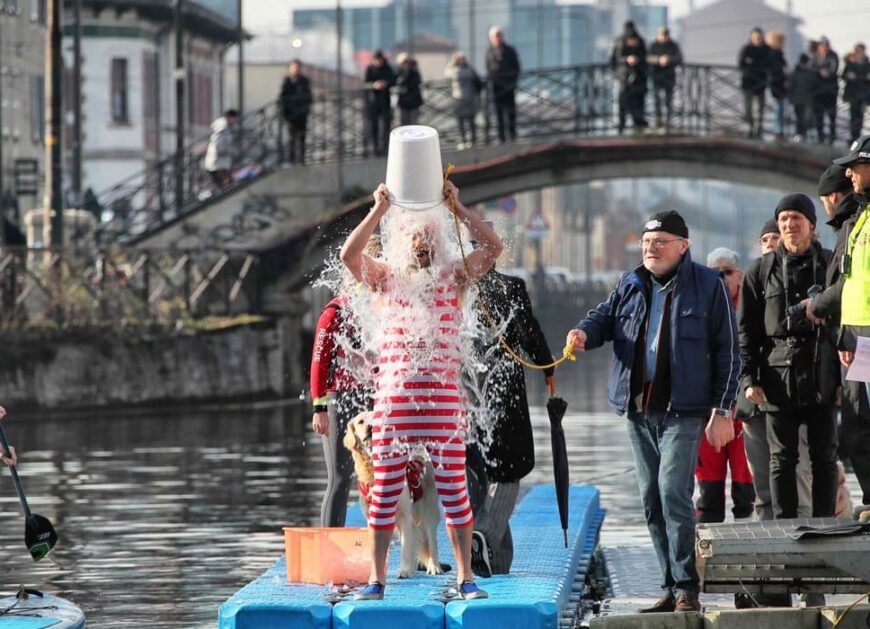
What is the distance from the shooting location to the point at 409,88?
36938mm

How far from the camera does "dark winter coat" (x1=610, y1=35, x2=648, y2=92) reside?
117 feet

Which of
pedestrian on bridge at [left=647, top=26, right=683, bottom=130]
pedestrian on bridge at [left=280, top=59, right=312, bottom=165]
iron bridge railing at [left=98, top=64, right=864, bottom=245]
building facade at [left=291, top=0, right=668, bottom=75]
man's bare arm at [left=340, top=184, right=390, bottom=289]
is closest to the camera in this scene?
man's bare arm at [left=340, top=184, right=390, bottom=289]

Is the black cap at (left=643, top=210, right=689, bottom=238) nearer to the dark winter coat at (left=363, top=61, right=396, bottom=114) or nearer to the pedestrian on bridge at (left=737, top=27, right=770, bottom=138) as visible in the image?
the pedestrian on bridge at (left=737, top=27, right=770, bottom=138)

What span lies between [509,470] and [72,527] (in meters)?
5.48

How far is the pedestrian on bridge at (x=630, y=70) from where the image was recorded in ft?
117

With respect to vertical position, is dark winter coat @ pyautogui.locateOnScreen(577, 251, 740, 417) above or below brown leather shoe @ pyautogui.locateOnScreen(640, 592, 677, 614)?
above

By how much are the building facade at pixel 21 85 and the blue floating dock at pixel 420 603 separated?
47.5 metres

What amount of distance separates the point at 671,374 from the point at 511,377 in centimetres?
80

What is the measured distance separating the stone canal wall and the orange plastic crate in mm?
19408

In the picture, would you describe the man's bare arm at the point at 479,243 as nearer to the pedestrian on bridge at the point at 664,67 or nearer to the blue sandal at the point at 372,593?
the blue sandal at the point at 372,593

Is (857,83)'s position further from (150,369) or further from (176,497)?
(176,497)

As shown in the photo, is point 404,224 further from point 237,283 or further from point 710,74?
point 710,74

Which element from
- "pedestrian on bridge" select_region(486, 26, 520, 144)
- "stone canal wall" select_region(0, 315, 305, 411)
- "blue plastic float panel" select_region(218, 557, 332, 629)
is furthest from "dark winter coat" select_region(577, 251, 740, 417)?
"pedestrian on bridge" select_region(486, 26, 520, 144)

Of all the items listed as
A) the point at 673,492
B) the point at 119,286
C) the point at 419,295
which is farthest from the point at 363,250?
the point at 119,286
